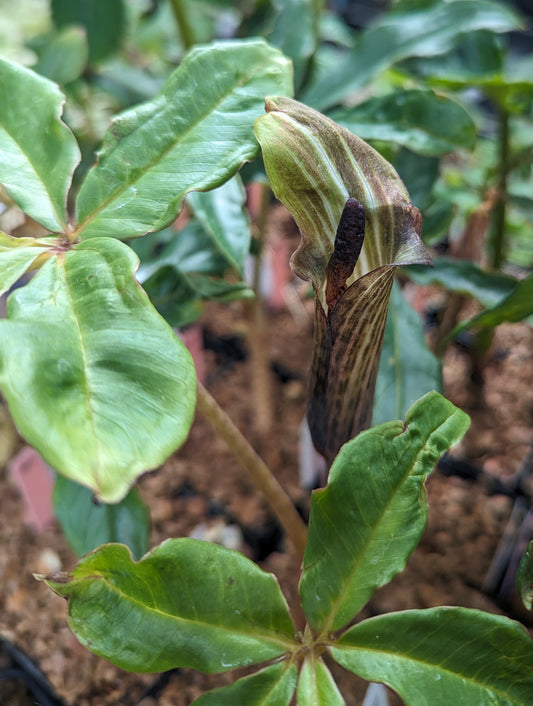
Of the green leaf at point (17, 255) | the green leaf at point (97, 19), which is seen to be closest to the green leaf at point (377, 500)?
the green leaf at point (17, 255)

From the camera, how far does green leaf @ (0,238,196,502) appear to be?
0.89 feet

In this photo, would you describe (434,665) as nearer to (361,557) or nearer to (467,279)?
(361,557)

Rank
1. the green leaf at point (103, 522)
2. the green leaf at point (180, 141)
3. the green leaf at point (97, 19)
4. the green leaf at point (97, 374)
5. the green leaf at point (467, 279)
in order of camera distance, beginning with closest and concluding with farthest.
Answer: the green leaf at point (97, 374)
the green leaf at point (180, 141)
the green leaf at point (103, 522)
the green leaf at point (467, 279)
the green leaf at point (97, 19)

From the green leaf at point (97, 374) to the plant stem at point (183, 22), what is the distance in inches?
22.7

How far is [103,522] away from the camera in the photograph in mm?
523

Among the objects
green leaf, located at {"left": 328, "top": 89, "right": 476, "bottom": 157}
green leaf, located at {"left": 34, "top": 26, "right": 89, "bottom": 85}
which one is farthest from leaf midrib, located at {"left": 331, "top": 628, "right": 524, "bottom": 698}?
green leaf, located at {"left": 34, "top": 26, "right": 89, "bottom": 85}

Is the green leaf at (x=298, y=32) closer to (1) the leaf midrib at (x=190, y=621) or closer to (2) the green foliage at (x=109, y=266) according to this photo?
(2) the green foliage at (x=109, y=266)

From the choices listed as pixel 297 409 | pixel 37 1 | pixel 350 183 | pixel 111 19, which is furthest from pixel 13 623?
pixel 37 1

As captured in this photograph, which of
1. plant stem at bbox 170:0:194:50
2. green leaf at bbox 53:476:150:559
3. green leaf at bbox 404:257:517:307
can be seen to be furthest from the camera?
plant stem at bbox 170:0:194:50

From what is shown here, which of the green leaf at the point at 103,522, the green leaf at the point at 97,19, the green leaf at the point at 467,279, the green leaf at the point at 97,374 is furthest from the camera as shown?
the green leaf at the point at 97,19

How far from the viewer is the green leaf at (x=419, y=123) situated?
592 mm

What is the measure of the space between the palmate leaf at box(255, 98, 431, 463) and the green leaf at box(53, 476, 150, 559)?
0.75 feet

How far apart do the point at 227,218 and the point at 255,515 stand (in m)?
0.50

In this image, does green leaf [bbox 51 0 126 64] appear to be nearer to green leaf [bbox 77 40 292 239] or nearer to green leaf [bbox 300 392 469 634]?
green leaf [bbox 77 40 292 239]
